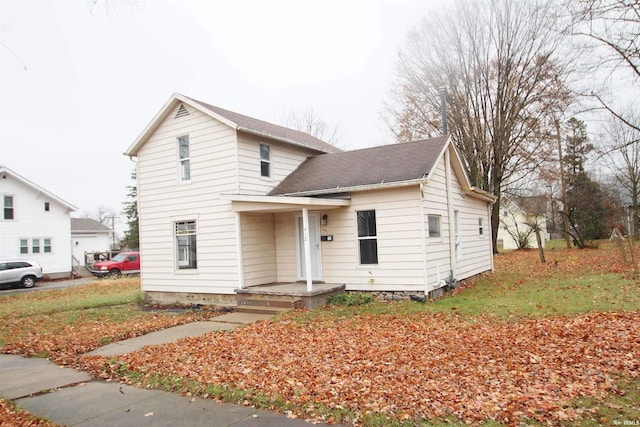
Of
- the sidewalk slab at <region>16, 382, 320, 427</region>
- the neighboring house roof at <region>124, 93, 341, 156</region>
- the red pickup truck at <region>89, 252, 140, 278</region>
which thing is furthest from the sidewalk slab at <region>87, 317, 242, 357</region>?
the red pickup truck at <region>89, 252, 140, 278</region>

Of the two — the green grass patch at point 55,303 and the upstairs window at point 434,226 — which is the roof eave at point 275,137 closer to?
the upstairs window at point 434,226

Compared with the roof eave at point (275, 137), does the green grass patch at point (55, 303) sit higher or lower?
lower

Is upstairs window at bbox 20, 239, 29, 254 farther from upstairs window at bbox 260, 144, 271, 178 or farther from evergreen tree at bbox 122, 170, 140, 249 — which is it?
upstairs window at bbox 260, 144, 271, 178

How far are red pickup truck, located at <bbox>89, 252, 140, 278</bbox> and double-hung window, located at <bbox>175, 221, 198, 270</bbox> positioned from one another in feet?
54.3

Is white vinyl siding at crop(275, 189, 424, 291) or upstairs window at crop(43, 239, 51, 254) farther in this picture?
upstairs window at crop(43, 239, 51, 254)

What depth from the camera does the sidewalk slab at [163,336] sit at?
7.84 metres

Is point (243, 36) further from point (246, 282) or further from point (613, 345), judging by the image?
point (613, 345)

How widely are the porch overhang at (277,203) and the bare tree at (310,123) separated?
28.0 meters

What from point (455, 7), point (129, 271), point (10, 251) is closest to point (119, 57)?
point (455, 7)

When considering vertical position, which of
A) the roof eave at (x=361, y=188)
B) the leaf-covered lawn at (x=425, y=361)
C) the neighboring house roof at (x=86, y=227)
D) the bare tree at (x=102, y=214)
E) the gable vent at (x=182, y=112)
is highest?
the bare tree at (x=102, y=214)

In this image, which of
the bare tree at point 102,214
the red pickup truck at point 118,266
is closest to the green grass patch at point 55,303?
the red pickup truck at point 118,266

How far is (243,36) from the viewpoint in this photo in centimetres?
900

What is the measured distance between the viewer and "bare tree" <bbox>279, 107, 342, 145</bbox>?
39156 mm

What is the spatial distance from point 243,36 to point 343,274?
6.81 m
